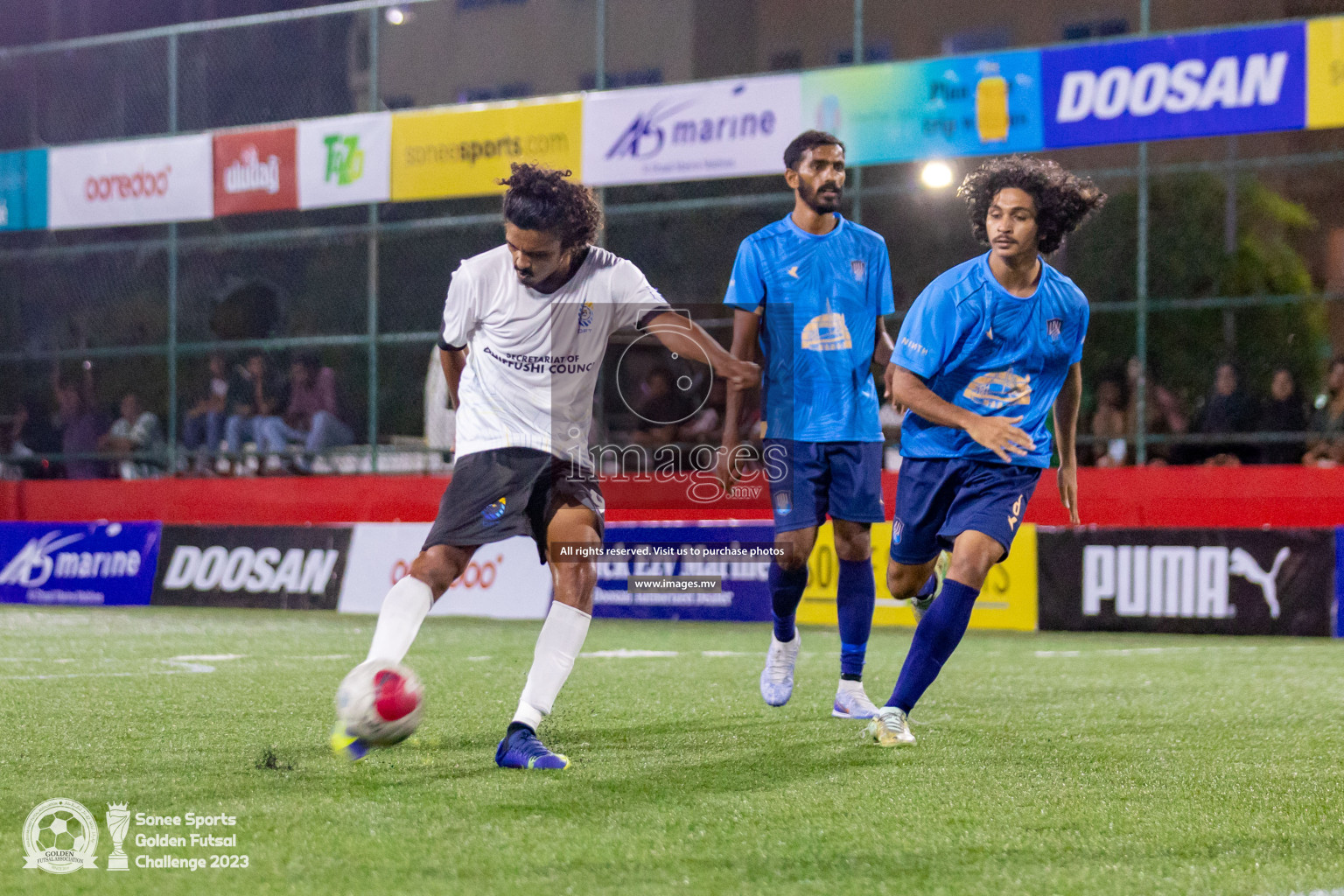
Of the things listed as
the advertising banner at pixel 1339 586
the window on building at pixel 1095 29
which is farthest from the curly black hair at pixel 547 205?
the window on building at pixel 1095 29

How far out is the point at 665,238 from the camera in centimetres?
1739

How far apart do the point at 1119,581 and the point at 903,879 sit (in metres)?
8.78

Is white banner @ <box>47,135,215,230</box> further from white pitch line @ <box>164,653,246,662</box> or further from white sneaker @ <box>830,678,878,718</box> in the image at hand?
white sneaker @ <box>830,678,878,718</box>

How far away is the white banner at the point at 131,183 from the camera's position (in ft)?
62.0

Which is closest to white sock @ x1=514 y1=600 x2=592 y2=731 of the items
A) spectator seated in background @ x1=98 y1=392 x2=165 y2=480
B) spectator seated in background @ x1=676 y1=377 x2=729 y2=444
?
spectator seated in background @ x1=676 y1=377 x2=729 y2=444

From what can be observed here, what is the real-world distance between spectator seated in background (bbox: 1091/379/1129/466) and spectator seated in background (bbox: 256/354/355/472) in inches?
331

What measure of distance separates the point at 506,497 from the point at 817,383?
74.2 inches

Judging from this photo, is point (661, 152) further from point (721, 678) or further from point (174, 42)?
point (721, 678)

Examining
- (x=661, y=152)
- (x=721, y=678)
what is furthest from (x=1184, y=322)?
(x=721, y=678)

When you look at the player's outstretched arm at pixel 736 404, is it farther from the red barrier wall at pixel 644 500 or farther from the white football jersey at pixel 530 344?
the red barrier wall at pixel 644 500

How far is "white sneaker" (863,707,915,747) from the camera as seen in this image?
5590 millimetres

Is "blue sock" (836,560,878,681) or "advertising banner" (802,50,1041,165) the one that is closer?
"blue sock" (836,560,878,681)

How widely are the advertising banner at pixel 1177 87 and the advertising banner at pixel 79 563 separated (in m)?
9.46

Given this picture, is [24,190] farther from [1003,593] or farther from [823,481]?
[823,481]
